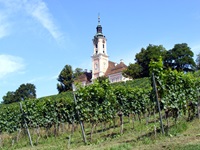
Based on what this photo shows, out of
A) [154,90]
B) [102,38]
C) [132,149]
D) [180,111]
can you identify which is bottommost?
[132,149]

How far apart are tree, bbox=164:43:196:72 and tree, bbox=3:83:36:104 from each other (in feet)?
153

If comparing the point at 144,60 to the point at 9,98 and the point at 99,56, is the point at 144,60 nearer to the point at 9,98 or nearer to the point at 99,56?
the point at 99,56

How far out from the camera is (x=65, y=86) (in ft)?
226

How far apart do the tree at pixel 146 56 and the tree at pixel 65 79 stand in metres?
17.8

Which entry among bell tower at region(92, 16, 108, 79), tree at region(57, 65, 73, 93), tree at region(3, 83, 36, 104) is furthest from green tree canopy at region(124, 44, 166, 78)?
tree at region(3, 83, 36, 104)

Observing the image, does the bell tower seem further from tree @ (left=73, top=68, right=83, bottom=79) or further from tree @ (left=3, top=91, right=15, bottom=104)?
tree @ (left=3, top=91, right=15, bottom=104)

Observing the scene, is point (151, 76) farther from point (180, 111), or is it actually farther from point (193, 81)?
point (193, 81)

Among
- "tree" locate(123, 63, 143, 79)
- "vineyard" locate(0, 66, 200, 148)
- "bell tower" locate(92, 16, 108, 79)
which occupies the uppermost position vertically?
"bell tower" locate(92, 16, 108, 79)

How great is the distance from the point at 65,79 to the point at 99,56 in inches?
825

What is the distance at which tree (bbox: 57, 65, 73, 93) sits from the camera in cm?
6856

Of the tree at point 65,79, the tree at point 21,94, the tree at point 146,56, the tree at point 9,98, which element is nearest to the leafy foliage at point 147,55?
the tree at point 146,56

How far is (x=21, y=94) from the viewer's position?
86.8 metres

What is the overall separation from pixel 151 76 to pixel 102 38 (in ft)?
267

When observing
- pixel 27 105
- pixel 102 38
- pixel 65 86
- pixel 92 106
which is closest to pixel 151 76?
pixel 92 106
